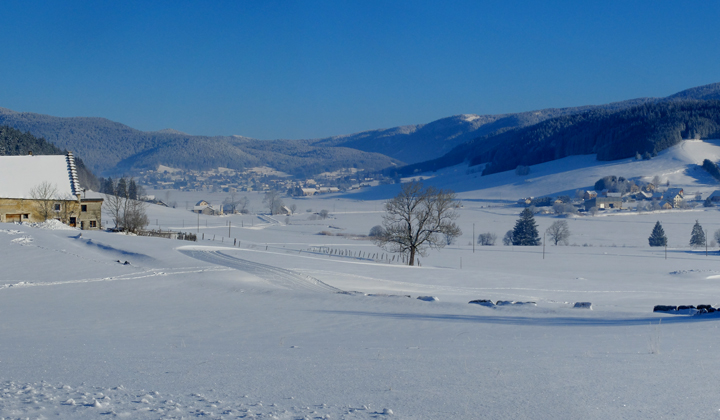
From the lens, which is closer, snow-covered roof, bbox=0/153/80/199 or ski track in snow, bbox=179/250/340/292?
ski track in snow, bbox=179/250/340/292

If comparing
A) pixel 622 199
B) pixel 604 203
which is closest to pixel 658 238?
pixel 604 203

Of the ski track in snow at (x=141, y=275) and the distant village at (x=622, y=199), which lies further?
the distant village at (x=622, y=199)

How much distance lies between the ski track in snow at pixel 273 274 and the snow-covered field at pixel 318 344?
0.14 meters

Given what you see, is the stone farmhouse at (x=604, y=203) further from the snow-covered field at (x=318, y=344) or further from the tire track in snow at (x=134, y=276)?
the tire track in snow at (x=134, y=276)

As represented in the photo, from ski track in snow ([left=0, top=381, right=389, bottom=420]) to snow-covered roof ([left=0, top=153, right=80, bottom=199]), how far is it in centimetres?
4595

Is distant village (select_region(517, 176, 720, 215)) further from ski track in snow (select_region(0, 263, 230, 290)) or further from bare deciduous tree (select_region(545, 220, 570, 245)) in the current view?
ski track in snow (select_region(0, 263, 230, 290))

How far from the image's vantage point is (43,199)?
1817 inches

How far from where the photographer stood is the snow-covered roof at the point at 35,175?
45812 millimetres

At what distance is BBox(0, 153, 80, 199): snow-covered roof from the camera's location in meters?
45.8

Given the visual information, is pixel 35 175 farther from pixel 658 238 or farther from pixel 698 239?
pixel 698 239

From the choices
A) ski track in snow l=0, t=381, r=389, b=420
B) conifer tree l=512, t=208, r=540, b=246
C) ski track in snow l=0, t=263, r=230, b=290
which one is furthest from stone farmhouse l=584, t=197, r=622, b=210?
ski track in snow l=0, t=381, r=389, b=420

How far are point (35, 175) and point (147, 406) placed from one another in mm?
48485

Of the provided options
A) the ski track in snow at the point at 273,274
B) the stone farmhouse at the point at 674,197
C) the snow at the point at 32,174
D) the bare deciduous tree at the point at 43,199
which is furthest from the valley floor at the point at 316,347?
the stone farmhouse at the point at 674,197

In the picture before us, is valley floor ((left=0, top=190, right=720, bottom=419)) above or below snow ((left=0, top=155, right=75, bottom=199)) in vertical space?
below
